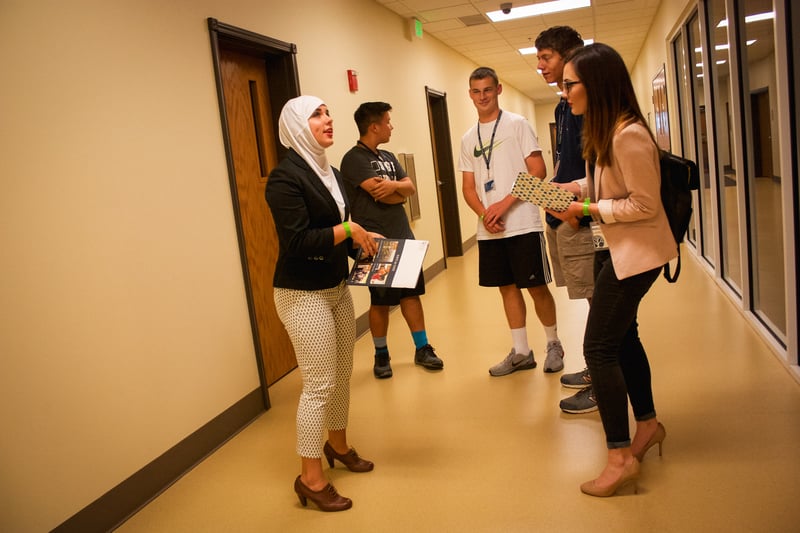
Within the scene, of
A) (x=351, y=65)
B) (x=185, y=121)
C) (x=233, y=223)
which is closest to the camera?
(x=185, y=121)

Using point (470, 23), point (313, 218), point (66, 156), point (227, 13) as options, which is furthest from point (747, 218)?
point (470, 23)

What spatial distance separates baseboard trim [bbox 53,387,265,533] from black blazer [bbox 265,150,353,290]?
3.35 feet

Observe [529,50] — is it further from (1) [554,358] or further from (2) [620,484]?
(2) [620,484]

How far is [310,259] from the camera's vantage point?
2346 millimetres

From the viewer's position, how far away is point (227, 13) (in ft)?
11.7

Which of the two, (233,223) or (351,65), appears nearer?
(233,223)

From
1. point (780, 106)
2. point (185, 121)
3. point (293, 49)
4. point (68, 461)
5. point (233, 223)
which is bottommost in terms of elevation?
point (68, 461)

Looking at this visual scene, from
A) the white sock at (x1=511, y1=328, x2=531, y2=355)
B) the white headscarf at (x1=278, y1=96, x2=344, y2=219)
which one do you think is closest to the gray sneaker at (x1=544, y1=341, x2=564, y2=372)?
the white sock at (x1=511, y1=328, x2=531, y2=355)

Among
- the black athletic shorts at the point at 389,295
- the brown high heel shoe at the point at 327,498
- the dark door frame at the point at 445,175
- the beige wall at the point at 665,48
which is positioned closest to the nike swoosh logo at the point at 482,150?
the black athletic shorts at the point at 389,295

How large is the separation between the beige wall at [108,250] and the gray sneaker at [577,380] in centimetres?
165

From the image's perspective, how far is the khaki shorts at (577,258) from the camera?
9.66 feet

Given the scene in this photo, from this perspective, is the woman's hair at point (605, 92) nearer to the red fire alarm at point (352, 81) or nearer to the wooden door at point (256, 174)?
the wooden door at point (256, 174)

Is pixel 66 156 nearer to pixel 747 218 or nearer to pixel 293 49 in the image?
pixel 293 49

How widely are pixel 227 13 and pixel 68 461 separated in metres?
2.42
